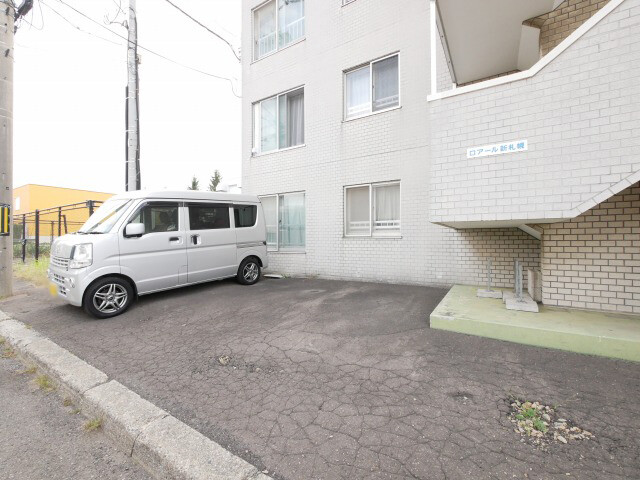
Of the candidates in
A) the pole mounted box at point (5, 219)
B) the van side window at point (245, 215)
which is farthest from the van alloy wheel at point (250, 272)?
the pole mounted box at point (5, 219)

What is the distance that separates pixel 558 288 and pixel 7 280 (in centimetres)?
1021

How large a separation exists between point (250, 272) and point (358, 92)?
532 centimetres

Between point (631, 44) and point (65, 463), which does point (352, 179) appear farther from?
point (65, 463)

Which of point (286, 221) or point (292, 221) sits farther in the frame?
point (286, 221)

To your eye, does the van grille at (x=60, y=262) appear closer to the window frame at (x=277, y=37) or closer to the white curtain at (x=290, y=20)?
the window frame at (x=277, y=37)

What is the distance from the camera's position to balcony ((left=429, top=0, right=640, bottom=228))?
2951mm

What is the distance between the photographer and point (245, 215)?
7.38 m

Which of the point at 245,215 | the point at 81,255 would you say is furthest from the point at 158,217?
the point at 245,215

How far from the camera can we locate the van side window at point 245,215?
7.17 metres

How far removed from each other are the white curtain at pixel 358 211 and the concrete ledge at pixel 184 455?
5.93 m

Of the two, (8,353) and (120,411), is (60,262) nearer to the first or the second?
(8,353)

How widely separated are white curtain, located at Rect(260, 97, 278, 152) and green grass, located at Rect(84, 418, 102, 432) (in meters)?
8.14

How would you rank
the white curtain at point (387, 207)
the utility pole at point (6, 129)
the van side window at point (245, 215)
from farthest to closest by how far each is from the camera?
1. the van side window at point (245, 215)
2. the white curtain at point (387, 207)
3. the utility pole at point (6, 129)

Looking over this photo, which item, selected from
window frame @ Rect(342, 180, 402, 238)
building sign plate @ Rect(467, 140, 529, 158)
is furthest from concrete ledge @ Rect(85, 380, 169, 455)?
window frame @ Rect(342, 180, 402, 238)
